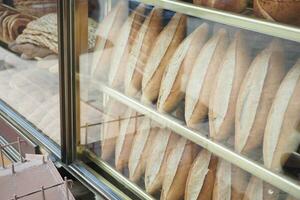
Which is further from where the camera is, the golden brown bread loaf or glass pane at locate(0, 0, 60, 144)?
glass pane at locate(0, 0, 60, 144)

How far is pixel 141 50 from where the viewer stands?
1.38 meters

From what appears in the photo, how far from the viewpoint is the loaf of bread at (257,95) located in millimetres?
1035

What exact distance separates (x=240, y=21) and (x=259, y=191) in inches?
18.6

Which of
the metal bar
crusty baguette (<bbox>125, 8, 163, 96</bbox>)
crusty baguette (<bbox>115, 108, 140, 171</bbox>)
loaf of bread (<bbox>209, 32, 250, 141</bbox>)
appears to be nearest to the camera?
the metal bar

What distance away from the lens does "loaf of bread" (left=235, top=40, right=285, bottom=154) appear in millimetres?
1035

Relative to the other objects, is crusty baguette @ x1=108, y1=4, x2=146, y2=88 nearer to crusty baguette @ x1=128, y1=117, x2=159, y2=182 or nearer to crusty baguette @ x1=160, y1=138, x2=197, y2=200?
crusty baguette @ x1=128, y1=117, x2=159, y2=182

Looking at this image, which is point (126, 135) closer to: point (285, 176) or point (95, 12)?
point (95, 12)

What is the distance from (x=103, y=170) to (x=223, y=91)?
2.20ft

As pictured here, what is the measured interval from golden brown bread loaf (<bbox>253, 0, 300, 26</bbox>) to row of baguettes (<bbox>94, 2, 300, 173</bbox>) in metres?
0.11

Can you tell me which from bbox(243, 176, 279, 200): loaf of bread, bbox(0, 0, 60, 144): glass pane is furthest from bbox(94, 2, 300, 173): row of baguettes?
bbox(0, 0, 60, 144): glass pane

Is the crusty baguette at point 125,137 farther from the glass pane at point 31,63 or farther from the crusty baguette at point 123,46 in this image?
the glass pane at point 31,63

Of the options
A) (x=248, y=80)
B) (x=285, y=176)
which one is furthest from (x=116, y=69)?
(x=285, y=176)

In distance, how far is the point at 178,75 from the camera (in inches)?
49.2

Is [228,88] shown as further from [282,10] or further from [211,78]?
[282,10]
